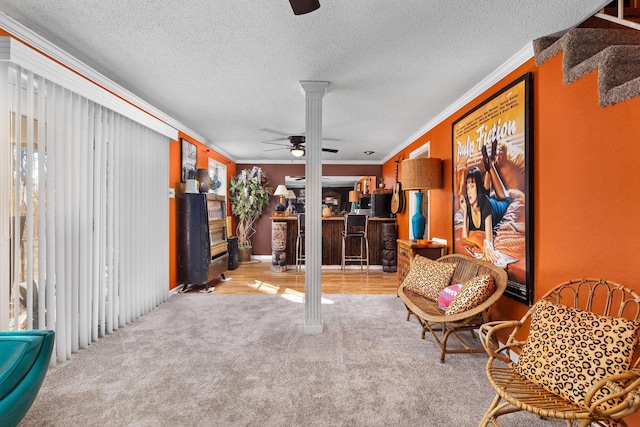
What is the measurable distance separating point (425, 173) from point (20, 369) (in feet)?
12.5

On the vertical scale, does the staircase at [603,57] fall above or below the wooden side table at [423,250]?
above

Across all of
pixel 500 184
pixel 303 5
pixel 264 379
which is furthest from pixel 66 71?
pixel 500 184

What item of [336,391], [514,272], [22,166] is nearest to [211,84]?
[22,166]

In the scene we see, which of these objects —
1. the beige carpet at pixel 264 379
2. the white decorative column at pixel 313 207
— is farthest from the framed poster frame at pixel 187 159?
the white decorative column at pixel 313 207

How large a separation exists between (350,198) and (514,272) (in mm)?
5552

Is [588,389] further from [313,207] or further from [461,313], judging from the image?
[313,207]

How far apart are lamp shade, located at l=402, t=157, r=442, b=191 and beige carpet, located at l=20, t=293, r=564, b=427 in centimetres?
171

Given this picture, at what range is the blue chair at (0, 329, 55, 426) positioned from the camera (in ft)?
4.08

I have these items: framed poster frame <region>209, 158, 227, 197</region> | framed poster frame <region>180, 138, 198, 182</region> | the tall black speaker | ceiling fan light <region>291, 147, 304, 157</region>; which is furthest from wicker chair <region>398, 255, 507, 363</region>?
framed poster frame <region>209, 158, 227, 197</region>

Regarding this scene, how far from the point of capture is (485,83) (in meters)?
2.88

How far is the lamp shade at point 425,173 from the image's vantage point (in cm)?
379

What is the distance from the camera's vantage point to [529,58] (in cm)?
233

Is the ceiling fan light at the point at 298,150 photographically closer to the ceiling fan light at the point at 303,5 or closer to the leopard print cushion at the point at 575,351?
the ceiling fan light at the point at 303,5

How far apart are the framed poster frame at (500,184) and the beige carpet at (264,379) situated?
2.91ft
